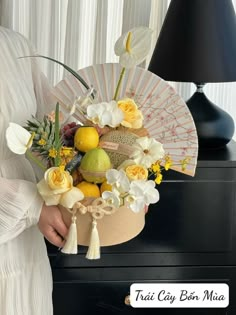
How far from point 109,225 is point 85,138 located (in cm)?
17

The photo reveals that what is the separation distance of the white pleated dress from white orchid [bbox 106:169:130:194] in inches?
6.9

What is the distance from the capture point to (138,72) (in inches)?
55.2

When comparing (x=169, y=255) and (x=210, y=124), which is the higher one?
(x=210, y=124)

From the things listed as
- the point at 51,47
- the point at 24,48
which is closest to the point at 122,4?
the point at 51,47

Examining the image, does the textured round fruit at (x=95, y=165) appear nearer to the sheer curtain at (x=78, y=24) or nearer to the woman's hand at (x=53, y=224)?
the woman's hand at (x=53, y=224)

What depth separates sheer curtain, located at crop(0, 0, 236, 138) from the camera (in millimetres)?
1786

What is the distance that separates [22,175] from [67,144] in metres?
0.13

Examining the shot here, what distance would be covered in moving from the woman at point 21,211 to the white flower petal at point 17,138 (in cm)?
11

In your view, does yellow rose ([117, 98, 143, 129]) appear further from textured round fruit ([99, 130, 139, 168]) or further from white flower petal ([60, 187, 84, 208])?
white flower petal ([60, 187, 84, 208])

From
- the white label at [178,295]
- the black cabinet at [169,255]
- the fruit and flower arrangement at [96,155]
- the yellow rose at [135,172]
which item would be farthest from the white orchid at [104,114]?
the white label at [178,295]

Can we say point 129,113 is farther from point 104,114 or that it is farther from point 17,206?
point 17,206

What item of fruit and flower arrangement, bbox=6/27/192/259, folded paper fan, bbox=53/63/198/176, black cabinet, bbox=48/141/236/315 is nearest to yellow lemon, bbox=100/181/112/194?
fruit and flower arrangement, bbox=6/27/192/259

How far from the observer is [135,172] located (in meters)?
1.12

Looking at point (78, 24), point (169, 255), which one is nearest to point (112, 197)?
point (169, 255)
